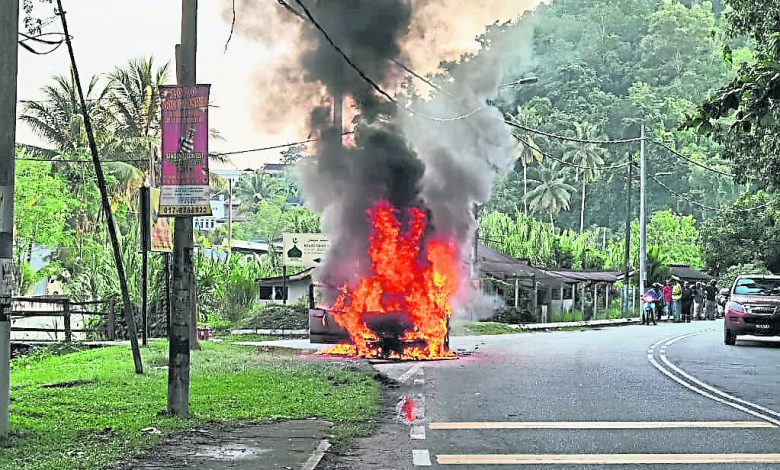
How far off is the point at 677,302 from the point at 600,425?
30169 millimetres

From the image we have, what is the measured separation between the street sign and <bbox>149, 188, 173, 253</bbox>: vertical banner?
37.0 feet

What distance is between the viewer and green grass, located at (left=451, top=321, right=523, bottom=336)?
29780 mm

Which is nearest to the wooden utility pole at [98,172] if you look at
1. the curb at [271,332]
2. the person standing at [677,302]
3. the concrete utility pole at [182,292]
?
the concrete utility pole at [182,292]

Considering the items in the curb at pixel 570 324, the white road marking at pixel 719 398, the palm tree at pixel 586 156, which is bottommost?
the curb at pixel 570 324

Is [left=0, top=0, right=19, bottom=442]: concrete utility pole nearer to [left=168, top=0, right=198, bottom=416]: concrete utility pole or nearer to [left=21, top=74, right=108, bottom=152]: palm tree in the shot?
[left=168, top=0, right=198, bottom=416]: concrete utility pole

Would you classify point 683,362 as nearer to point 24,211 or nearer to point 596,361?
point 596,361

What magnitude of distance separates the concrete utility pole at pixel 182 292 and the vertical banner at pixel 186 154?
222 millimetres

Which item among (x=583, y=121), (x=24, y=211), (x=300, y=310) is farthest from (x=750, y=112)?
(x=583, y=121)

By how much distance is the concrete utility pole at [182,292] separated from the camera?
1033 centimetres

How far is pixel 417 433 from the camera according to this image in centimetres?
997

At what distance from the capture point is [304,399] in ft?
39.9

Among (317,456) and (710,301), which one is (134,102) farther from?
(317,456)

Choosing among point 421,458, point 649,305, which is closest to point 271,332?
point 649,305

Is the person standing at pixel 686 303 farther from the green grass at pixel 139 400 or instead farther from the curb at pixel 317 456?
the curb at pixel 317 456
